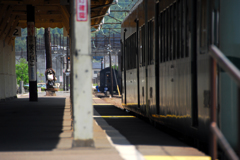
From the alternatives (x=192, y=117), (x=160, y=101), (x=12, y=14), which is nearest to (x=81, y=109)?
(x=192, y=117)

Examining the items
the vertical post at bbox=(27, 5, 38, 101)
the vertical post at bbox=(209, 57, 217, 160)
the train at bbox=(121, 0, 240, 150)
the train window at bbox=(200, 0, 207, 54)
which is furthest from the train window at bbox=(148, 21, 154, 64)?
the vertical post at bbox=(27, 5, 38, 101)

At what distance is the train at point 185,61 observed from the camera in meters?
6.41

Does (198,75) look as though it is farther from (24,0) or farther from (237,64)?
(24,0)

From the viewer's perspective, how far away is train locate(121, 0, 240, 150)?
6.41 metres

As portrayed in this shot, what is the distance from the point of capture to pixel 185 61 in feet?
25.7

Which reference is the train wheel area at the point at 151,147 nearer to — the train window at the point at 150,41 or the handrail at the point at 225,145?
the train window at the point at 150,41

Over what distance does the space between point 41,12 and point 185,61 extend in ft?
59.5

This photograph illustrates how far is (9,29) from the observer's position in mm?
25125

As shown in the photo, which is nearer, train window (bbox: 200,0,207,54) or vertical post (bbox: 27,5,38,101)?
train window (bbox: 200,0,207,54)

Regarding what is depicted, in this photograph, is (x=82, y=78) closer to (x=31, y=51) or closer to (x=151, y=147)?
(x=151, y=147)

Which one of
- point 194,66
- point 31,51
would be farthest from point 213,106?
point 31,51

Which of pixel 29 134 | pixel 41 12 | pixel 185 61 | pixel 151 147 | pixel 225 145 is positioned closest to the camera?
pixel 225 145

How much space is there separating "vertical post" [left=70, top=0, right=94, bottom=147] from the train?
5.56 feet

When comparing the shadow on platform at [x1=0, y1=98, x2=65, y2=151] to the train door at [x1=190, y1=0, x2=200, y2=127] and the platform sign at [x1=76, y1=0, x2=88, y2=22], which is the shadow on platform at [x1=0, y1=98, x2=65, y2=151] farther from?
the train door at [x1=190, y1=0, x2=200, y2=127]
